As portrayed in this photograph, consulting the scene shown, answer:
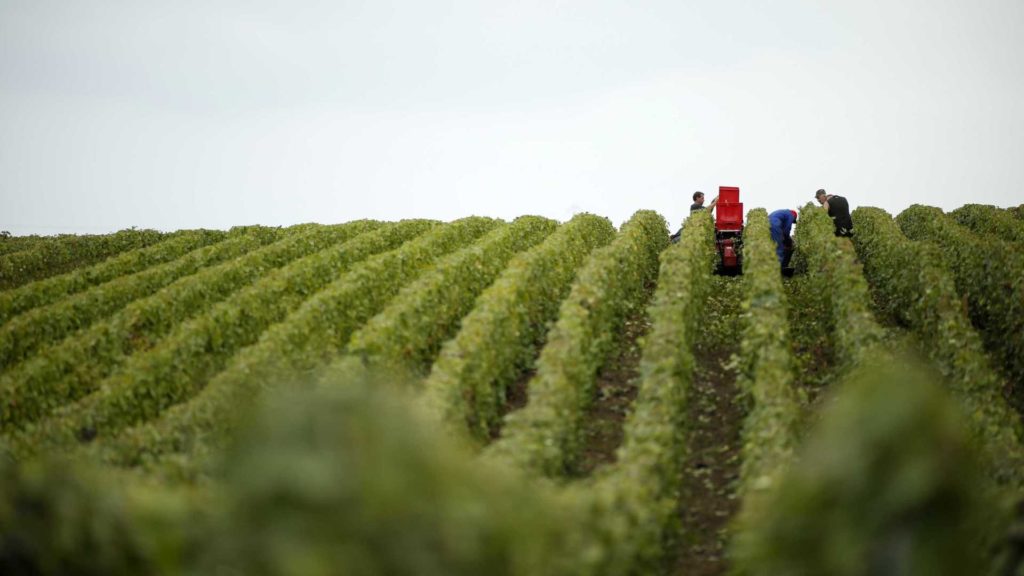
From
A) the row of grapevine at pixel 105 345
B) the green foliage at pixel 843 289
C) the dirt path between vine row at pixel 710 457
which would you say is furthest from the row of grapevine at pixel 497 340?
the row of grapevine at pixel 105 345

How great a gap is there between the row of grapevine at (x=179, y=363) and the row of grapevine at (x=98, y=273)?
5927 mm

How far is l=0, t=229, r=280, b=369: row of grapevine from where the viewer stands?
20.1 metres

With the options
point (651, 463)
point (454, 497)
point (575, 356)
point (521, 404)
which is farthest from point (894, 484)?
point (521, 404)

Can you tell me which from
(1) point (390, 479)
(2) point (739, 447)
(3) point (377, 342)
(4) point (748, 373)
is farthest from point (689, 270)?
(1) point (390, 479)

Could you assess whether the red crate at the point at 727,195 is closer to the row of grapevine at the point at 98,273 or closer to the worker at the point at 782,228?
the worker at the point at 782,228

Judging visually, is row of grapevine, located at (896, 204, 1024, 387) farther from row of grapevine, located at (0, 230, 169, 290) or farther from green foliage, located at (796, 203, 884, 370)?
row of grapevine, located at (0, 230, 169, 290)

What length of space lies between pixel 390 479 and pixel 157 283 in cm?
2146

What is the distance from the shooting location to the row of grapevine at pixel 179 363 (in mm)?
15273

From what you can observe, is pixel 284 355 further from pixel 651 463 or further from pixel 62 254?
pixel 62 254

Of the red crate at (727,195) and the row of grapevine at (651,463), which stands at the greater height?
the red crate at (727,195)

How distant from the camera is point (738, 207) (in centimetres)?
2728

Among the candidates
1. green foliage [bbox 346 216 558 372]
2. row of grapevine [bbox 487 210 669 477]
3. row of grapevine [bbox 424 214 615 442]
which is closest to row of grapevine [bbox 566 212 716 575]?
row of grapevine [bbox 487 210 669 477]

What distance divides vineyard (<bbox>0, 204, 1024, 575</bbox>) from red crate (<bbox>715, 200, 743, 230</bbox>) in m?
0.52

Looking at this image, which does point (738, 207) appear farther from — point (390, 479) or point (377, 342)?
point (390, 479)
